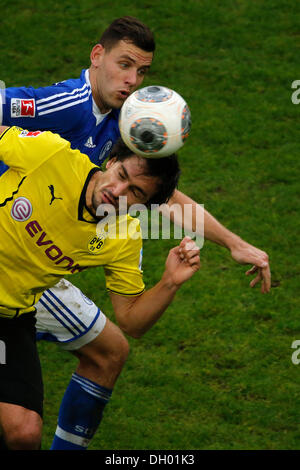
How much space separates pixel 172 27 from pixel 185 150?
254 centimetres

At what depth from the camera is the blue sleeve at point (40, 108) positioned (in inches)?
204

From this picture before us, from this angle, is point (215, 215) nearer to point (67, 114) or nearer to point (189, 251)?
point (67, 114)

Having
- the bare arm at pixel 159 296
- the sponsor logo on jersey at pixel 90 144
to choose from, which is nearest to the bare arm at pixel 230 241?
the bare arm at pixel 159 296

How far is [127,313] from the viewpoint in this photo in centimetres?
510

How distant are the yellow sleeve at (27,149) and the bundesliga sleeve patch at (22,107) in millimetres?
518

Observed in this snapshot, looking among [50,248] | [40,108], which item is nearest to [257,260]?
[50,248]

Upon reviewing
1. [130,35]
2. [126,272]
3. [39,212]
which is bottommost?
[126,272]

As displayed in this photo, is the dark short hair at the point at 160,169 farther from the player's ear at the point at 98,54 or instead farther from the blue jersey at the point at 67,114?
the player's ear at the point at 98,54

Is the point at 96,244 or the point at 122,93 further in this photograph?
the point at 122,93

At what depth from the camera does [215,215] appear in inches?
322

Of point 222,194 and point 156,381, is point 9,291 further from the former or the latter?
point 222,194

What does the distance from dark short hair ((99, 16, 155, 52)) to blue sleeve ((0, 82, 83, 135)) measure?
1.58 ft

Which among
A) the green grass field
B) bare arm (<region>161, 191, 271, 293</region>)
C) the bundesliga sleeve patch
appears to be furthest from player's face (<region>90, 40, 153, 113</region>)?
the green grass field

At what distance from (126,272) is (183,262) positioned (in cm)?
47
